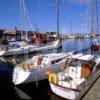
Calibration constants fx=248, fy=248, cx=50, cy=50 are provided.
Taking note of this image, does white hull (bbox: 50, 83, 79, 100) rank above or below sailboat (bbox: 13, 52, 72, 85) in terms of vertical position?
below

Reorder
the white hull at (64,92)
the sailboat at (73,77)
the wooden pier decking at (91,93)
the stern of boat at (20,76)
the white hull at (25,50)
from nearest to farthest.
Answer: the wooden pier decking at (91,93)
the white hull at (64,92)
the sailboat at (73,77)
the stern of boat at (20,76)
the white hull at (25,50)

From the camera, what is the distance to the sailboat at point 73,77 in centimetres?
1619

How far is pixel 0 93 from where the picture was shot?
1786 cm

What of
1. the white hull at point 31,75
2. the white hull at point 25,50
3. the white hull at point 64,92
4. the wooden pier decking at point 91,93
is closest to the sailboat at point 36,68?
the white hull at point 31,75

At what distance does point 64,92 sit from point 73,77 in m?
1.76

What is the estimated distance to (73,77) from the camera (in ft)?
58.4

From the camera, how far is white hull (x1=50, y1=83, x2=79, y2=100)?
1598cm

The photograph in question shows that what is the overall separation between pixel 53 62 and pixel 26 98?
6.53 meters

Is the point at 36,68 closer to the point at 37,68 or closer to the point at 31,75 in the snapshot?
the point at 37,68

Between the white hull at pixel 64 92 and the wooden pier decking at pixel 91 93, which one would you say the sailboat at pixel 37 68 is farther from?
the wooden pier decking at pixel 91 93

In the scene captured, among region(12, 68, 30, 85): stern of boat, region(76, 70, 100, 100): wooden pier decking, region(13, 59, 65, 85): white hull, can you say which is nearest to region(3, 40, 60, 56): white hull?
region(13, 59, 65, 85): white hull

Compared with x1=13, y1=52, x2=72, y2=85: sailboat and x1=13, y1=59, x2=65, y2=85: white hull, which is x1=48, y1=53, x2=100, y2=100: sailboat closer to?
x1=13, y1=52, x2=72, y2=85: sailboat

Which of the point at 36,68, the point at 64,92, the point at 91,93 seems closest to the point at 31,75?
the point at 36,68

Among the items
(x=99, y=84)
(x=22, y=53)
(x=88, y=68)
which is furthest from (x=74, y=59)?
(x=22, y=53)
